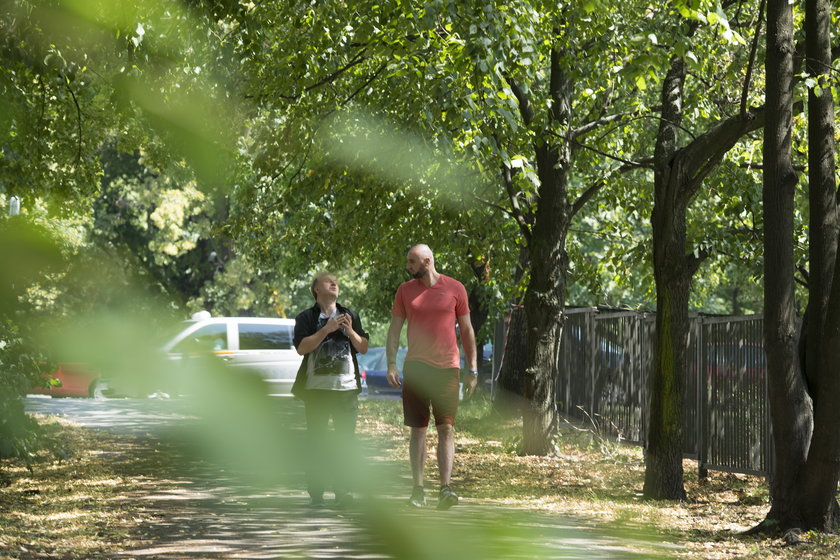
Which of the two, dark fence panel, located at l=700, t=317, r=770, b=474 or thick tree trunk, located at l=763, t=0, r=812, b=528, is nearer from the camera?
thick tree trunk, located at l=763, t=0, r=812, b=528

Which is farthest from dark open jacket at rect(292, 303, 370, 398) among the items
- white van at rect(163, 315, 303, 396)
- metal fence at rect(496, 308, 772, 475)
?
white van at rect(163, 315, 303, 396)

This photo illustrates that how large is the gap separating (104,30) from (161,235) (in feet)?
103

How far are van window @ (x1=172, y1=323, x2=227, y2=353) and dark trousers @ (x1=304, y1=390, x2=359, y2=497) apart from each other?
47.7ft

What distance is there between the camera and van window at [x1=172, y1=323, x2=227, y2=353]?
79.8 ft

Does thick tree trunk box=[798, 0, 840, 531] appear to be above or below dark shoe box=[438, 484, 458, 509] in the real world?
above

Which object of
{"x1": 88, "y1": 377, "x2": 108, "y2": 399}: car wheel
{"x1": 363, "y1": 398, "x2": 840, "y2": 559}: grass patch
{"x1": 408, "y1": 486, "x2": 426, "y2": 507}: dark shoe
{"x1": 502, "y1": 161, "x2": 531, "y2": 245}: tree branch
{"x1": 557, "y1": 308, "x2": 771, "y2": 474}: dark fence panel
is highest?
{"x1": 502, "y1": 161, "x2": 531, "y2": 245}: tree branch

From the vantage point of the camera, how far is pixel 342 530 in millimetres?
8633

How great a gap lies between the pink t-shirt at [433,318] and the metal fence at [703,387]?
10.4 ft

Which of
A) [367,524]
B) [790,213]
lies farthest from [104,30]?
[790,213]

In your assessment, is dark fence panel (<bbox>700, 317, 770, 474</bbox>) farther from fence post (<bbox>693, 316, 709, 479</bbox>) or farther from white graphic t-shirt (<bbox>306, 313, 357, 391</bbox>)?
white graphic t-shirt (<bbox>306, 313, 357, 391</bbox>)

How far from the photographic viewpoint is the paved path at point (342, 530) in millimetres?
7773

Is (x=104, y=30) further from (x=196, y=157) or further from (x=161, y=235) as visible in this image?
(x=161, y=235)

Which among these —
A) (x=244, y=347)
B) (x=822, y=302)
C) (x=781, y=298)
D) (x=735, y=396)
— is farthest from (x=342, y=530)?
(x=244, y=347)

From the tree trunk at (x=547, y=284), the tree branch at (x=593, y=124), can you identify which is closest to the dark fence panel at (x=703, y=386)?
the tree trunk at (x=547, y=284)
